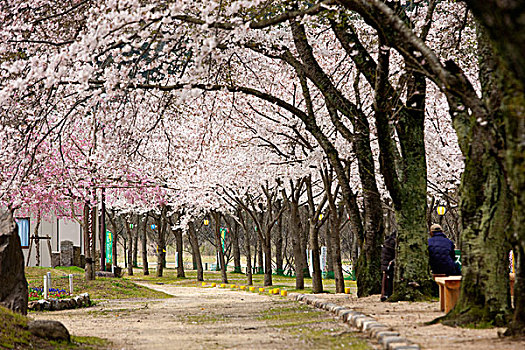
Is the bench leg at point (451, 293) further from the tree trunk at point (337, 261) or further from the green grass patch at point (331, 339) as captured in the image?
the tree trunk at point (337, 261)

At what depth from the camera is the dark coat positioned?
1078 cm

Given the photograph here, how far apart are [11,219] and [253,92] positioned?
466 centimetres

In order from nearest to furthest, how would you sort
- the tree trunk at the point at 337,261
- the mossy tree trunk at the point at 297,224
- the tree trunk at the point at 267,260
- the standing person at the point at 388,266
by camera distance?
the standing person at the point at 388,266, the tree trunk at the point at 337,261, the mossy tree trunk at the point at 297,224, the tree trunk at the point at 267,260

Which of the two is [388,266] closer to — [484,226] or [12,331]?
[484,226]

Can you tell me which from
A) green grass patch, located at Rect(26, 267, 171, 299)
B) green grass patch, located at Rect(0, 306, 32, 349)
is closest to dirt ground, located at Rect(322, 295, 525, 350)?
green grass patch, located at Rect(0, 306, 32, 349)

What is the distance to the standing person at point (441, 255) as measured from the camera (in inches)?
410

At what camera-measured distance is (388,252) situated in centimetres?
1085

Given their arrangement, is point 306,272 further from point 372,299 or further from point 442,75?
point 442,75

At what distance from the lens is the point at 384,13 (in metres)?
6.21

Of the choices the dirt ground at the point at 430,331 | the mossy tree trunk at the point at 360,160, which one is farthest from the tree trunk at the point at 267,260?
the dirt ground at the point at 430,331

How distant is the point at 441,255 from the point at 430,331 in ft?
14.0

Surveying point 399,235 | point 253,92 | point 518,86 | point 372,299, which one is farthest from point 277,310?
point 518,86

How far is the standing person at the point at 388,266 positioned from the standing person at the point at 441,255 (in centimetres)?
63

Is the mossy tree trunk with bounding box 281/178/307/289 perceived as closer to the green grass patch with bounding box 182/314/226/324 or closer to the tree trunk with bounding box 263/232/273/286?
the tree trunk with bounding box 263/232/273/286
